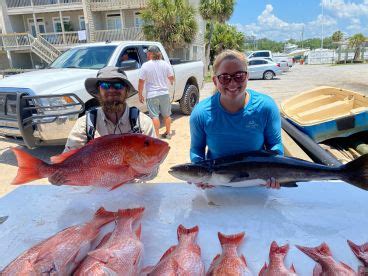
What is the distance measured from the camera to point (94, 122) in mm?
2549

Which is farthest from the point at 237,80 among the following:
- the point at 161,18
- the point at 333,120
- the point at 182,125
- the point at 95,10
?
the point at 95,10

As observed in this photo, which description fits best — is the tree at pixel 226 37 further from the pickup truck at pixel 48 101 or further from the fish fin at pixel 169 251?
the fish fin at pixel 169 251

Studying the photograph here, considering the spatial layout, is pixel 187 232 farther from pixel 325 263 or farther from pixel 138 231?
pixel 325 263

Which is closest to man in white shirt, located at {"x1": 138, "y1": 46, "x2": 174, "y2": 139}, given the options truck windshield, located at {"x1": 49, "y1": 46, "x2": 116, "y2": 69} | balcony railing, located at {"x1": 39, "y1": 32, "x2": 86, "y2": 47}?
truck windshield, located at {"x1": 49, "y1": 46, "x2": 116, "y2": 69}

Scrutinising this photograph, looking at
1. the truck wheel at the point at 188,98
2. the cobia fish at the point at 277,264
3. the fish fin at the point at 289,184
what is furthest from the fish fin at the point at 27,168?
the truck wheel at the point at 188,98

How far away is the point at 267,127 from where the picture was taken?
2.46m

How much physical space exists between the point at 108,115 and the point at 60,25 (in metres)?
31.6

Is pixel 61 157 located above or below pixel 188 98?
above

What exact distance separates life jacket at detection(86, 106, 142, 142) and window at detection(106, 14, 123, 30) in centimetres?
2868

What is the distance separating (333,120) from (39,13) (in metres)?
31.2

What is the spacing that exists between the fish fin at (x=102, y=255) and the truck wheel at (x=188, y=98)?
808cm

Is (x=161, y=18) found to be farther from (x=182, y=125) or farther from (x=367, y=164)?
(x=367, y=164)

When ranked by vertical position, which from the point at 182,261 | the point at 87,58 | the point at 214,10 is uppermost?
the point at 214,10

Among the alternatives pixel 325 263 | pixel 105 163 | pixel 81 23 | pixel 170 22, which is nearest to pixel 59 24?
pixel 81 23
